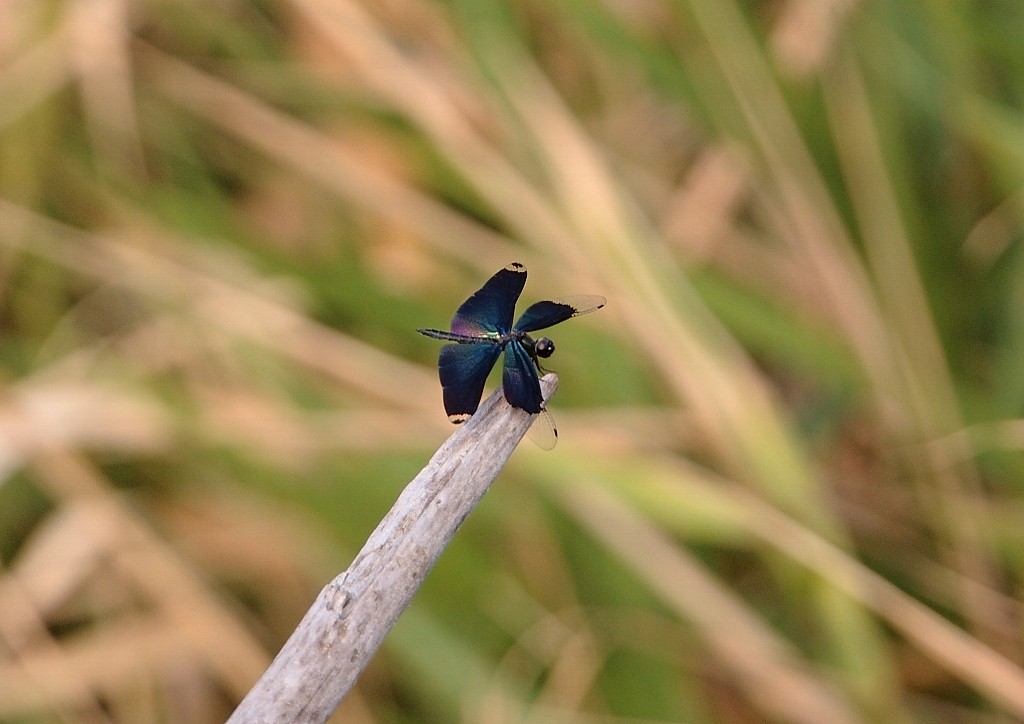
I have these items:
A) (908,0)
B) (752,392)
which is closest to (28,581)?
(752,392)

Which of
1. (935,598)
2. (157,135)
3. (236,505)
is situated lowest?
(236,505)

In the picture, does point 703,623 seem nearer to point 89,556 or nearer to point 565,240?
point 565,240

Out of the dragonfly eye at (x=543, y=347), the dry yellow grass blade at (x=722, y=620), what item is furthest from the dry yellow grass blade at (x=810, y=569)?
the dragonfly eye at (x=543, y=347)

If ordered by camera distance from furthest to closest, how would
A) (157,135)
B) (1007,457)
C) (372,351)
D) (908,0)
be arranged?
(157,135) → (908,0) → (372,351) → (1007,457)

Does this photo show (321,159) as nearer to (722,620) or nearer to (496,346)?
(722,620)

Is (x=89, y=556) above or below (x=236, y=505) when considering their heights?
below

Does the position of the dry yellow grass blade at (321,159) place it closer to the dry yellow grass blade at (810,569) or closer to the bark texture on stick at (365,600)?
the dry yellow grass blade at (810,569)
